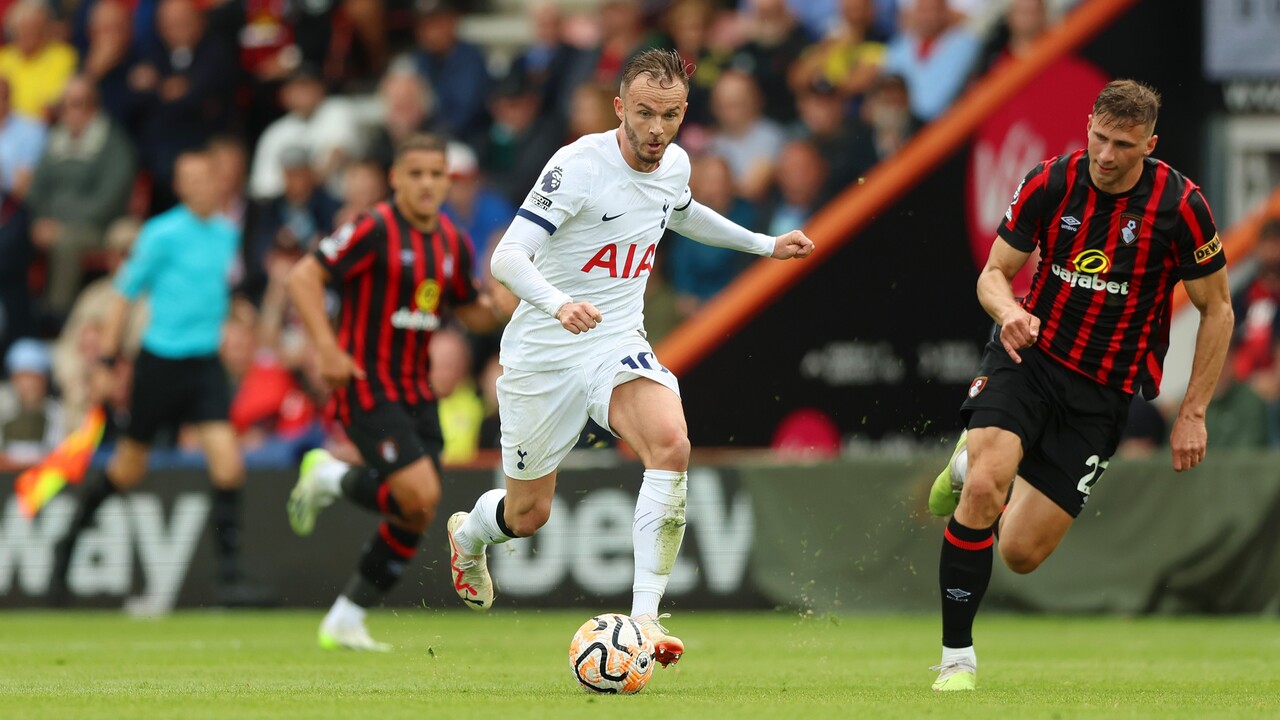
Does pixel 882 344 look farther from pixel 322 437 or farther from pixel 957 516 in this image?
pixel 957 516

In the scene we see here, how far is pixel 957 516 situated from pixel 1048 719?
151 centimetres

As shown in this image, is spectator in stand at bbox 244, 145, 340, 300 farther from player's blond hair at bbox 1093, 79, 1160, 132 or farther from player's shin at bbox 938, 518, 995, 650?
player's blond hair at bbox 1093, 79, 1160, 132

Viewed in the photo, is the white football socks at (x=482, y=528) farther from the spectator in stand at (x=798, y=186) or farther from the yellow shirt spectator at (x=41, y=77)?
the yellow shirt spectator at (x=41, y=77)

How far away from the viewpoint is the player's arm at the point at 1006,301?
7.63 metres

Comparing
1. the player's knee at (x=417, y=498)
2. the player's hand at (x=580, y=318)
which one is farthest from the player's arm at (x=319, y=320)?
the player's hand at (x=580, y=318)

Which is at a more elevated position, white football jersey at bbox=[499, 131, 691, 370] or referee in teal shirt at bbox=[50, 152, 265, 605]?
white football jersey at bbox=[499, 131, 691, 370]

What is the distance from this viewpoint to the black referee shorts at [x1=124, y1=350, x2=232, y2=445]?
44.3 ft

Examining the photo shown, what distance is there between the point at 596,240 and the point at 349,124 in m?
10.4

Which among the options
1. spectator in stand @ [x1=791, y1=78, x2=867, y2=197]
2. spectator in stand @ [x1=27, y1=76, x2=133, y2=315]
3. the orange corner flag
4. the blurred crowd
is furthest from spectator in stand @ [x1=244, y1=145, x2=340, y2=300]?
spectator in stand @ [x1=791, y1=78, x2=867, y2=197]

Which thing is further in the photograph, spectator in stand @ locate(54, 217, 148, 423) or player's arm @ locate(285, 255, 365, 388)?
spectator in stand @ locate(54, 217, 148, 423)

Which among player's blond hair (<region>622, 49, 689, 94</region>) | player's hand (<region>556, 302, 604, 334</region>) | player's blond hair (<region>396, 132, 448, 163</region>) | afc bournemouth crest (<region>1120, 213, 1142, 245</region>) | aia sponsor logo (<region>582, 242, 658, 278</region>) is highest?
player's blond hair (<region>622, 49, 689, 94</region>)

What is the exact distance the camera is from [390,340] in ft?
35.0

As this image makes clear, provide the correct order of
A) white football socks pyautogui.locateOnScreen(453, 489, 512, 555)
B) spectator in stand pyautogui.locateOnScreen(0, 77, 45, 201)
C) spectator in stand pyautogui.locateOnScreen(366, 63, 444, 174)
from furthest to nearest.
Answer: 1. spectator in stand pyautogui.locateOnScreen(0, 77, 45, 201)
2. spectator in stand pyautogui.locateOnScreen(366, 63, 444, 174)
3. white football socks pyautogui.locateOnScreen(453, 489, 512, 555)

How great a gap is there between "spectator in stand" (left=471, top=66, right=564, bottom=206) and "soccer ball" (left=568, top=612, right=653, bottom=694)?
9535 mm
